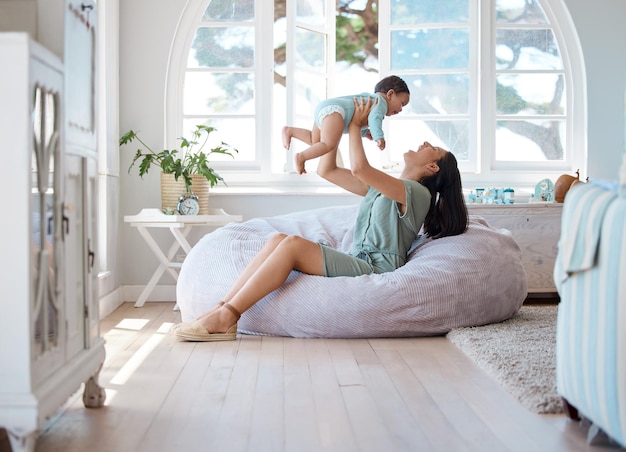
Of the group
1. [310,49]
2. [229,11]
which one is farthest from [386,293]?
[229,11]

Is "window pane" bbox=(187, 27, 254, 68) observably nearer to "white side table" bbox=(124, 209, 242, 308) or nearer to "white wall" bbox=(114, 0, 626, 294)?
"white wall" bbox=(114, 0, 626, 294)

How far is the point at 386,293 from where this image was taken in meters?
3.39

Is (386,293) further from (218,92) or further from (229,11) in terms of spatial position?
(229,11)

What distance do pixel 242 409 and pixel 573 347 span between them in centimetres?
93

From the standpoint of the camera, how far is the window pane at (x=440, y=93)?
17.7 ft

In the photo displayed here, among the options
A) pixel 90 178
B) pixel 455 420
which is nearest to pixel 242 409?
pixel 455 420

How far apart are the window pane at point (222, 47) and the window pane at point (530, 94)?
5.82ft

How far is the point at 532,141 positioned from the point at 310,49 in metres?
1.70

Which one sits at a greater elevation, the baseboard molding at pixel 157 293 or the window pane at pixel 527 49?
the window pane at pixel 527 49

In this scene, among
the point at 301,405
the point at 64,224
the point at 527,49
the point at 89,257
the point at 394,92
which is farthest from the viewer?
the point at 527,49

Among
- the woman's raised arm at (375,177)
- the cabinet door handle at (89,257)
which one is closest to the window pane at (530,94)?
the woman's raised arm at (375,177)

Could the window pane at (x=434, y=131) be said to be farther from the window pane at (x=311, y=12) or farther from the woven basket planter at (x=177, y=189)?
the woven basket planter at (x=177, y=189)

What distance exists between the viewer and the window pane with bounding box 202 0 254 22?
5332 mm

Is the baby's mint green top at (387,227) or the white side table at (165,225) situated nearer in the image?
the baby's mint green top at (387,227)
